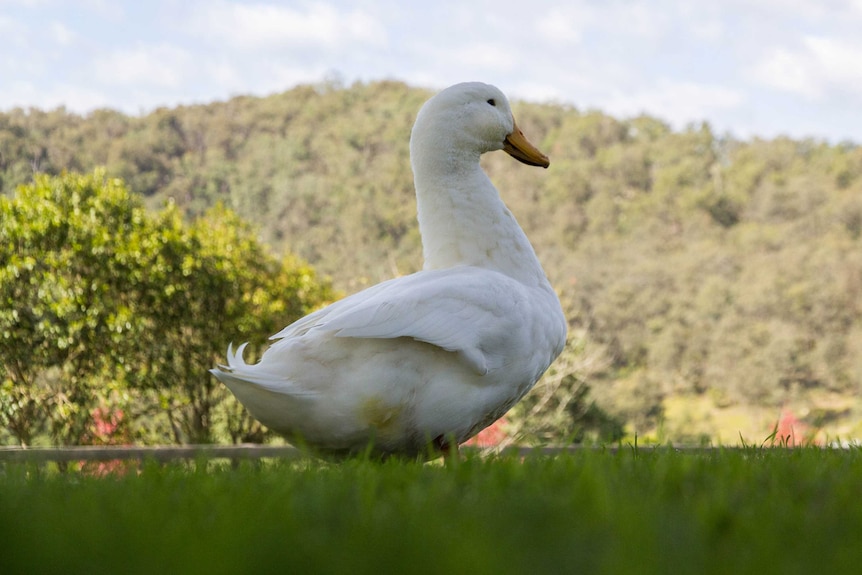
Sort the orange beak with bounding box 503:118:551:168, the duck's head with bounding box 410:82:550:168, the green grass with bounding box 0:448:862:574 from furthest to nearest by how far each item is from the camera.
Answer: the orange beak with bounding box 503:118:551:168
the duck's head with bounding box 410:82:550:168
the green grass with bounding box 0:448:862:574

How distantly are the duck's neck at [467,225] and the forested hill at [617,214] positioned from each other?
64.9 ft

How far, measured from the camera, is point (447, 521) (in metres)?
1.63

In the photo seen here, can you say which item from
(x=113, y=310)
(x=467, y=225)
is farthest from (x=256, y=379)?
(x=113, y=310)

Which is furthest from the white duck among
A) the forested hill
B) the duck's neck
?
the forested hill

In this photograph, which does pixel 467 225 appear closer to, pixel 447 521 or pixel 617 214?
pixel 447 521

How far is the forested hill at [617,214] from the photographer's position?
28188 millimetres

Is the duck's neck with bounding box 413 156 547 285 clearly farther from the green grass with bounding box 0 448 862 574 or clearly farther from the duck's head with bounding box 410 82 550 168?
the green grass with bounding box 0 448 862 574

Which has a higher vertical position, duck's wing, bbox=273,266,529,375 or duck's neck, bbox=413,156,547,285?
duck's neck, bbox=413,156,547,285

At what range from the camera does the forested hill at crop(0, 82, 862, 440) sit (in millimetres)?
28188

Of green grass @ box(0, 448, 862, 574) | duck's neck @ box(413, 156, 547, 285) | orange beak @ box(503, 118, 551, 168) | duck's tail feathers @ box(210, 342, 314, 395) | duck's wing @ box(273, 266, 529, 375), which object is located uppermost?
orange beak @ box(503, 118, 551, 168)

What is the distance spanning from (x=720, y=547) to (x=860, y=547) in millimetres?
199

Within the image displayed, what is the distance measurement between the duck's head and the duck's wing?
0.88 m

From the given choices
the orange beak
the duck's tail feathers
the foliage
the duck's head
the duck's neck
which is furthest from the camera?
the foliage

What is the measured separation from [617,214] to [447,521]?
34.0 meters
